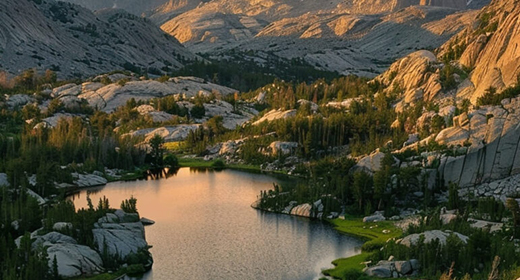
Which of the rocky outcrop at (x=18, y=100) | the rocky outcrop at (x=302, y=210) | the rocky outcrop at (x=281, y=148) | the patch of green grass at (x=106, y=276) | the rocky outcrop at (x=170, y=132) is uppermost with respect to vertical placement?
the rocky outcrop at (x=18, y=100)

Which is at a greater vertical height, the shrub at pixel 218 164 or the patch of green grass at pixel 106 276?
the shrub at pixel 218 164

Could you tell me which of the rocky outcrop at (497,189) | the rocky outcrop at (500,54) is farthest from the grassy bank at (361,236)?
the rocky outcrop at (500,54)

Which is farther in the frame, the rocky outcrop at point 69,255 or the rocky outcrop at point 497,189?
the rocky outcrop at point 497,189

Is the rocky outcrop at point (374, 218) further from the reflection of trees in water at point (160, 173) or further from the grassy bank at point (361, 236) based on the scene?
the reflection of trees in water at point (160, 173)

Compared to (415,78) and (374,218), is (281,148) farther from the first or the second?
(374,218)

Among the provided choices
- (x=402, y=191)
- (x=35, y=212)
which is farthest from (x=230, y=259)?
(x=402, y=191)

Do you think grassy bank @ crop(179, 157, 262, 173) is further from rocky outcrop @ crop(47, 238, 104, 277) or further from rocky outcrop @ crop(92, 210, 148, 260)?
rocky outcrop @ crop(47, 238, 104, 277)

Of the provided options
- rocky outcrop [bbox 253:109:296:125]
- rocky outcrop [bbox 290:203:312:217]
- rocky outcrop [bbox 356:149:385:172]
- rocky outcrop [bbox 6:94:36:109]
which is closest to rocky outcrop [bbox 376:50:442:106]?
rocky outcrop [bbox 253:109:296:125]
